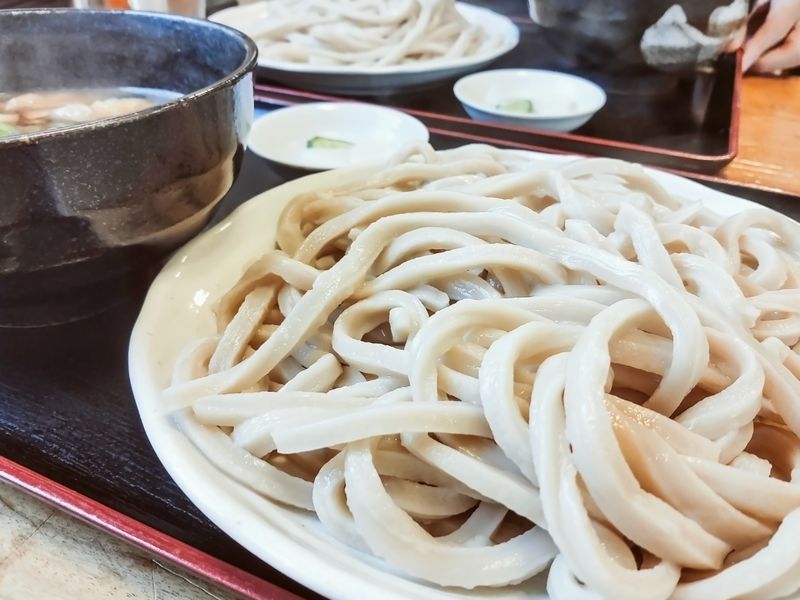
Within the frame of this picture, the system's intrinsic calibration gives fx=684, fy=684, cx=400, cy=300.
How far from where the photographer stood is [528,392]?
3.42 ft

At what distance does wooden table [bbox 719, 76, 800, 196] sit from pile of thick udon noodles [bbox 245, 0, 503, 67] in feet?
3.75

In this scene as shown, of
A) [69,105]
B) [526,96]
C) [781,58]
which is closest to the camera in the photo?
[69,105]

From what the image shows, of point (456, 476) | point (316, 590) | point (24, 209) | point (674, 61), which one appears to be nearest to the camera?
point (316, 590)

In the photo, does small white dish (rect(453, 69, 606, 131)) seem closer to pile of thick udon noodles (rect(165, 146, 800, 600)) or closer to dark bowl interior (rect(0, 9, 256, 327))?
pile of thick udon noodles (rect(165, 146, 800, 600))

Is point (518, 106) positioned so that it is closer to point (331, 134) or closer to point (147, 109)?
point (331, 134)

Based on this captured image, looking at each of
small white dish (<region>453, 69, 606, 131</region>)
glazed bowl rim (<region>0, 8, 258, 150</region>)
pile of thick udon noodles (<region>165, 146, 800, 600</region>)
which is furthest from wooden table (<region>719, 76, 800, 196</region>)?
glazed bowl rim (<region>0, 8, 258, 150</region>)

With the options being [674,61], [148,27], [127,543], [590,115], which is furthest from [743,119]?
[127,543]

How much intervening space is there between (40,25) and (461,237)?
45.8 inches

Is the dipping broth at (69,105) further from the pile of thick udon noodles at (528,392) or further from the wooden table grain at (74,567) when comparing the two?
the wooden table grain at (74,567)

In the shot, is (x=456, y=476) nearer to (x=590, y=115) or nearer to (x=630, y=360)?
(x=630, y=360)

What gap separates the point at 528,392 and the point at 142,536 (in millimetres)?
611

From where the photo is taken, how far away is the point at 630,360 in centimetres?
107

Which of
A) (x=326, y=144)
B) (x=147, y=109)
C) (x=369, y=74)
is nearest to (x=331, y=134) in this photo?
(x=326, y=144)

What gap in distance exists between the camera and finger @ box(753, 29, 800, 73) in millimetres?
3283
